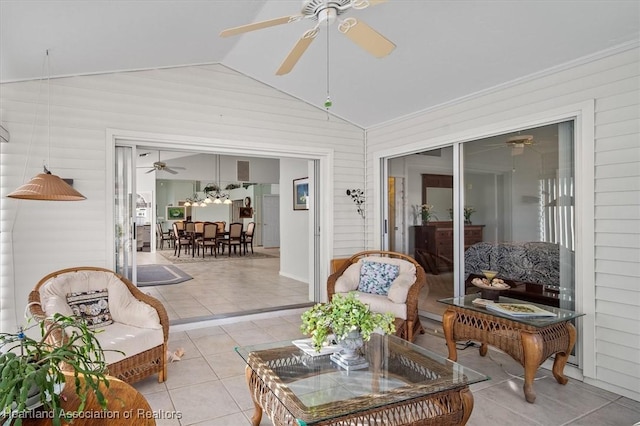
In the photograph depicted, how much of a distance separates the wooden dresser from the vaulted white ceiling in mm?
1511

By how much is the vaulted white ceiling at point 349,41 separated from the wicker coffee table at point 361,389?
261cm

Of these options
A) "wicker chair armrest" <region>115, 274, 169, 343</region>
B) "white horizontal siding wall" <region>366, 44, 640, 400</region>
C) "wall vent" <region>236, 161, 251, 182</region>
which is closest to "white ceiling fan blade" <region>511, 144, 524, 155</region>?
"white horizontal siding wall" <region>366, 44, 640, 400</region>

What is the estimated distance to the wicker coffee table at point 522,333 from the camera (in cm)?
276

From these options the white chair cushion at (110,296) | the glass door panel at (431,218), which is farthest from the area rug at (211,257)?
the white chair cushion at (110,296)

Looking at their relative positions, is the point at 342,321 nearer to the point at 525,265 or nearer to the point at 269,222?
the point at 525,265

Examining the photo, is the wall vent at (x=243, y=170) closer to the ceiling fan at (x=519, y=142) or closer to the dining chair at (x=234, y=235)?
the dining chair at (x=234, y=235)

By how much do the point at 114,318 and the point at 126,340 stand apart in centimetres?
55

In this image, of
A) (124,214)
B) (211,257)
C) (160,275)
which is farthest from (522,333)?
(211,257)

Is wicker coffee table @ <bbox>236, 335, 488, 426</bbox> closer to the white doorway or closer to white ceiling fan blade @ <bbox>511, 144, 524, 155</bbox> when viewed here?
white ceiling fan blade @ <bbox>511, 144, 524, 155</bbox>

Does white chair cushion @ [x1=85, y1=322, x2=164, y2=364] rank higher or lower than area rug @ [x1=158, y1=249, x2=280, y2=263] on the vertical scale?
higher

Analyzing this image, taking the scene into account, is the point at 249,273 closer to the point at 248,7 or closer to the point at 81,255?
the point at 81,255

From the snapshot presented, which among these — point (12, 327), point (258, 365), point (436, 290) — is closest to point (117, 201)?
point (12, 327)

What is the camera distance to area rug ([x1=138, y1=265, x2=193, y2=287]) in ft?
24.5

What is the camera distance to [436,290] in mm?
4836
